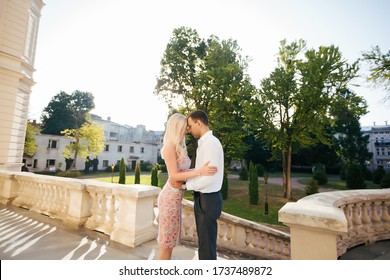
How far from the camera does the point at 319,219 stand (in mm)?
1821

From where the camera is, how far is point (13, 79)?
8953 mm

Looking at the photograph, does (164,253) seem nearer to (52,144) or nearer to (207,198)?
(207,198)

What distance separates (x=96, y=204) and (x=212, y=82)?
17.6 meters

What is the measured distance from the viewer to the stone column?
872cm

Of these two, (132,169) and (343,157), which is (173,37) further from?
(343,157)

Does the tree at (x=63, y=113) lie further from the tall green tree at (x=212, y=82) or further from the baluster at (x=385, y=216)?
the baluster at (x=385, y=216)

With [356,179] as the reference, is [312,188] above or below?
below

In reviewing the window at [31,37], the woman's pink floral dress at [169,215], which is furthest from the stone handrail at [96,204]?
the window at [31,37]

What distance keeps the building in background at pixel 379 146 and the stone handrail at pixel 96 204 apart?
220 ft

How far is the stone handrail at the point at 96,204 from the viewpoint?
356cm

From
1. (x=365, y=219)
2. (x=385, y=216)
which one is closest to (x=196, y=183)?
(x=365, y=219)

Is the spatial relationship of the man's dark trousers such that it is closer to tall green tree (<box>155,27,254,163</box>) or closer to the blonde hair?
the blonde hair

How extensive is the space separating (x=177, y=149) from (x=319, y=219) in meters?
1.62

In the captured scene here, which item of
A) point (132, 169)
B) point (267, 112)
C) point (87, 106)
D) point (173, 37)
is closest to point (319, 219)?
point (267, 112)
